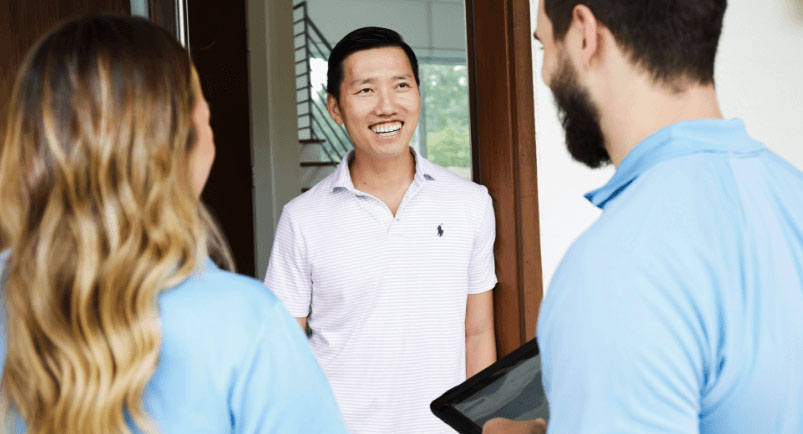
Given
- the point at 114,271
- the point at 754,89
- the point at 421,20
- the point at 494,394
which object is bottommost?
the point at 494,394

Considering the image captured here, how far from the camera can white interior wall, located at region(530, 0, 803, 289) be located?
202cm

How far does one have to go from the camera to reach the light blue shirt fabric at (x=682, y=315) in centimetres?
64

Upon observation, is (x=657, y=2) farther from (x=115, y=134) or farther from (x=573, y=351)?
(x=115, y=134)

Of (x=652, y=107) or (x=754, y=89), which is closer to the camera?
(x=652, y=107)

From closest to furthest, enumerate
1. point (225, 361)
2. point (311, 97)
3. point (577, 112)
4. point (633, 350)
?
point (633, 350) < point (225, 361) < point (577, 112) < point (311, 97)

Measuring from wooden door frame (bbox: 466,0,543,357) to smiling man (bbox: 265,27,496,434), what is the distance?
0.05 meters

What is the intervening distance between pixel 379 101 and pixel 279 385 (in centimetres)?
120

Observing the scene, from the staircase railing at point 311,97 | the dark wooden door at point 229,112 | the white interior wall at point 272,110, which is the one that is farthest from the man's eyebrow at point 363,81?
the staircase railing at point 311,97

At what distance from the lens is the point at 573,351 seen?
0.66 m

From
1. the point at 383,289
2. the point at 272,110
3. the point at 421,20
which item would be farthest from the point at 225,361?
the point at 421,20

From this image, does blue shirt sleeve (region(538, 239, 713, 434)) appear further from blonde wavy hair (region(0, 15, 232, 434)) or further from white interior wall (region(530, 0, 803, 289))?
white interior wall (region(530, 0, 803, 289))

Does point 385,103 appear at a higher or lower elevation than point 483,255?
higher

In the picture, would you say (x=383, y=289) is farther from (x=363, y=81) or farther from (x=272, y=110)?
(x=272, y=110)

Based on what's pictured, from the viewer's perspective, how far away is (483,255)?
75.3 inches
